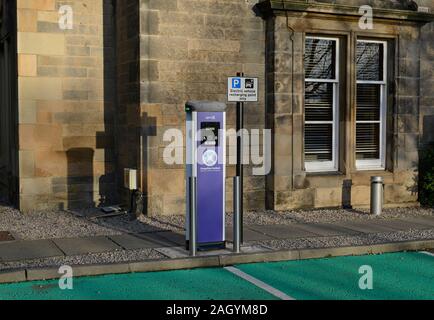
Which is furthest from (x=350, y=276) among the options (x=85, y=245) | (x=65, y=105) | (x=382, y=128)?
(x=65, y=105)

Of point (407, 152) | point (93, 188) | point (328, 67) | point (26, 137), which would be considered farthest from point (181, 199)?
point (407, 152)

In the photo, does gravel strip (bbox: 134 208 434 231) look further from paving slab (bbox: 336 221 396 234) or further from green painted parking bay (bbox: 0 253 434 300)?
green painted parking bay (bbox: 0 253 434 300)

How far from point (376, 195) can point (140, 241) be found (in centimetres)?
494

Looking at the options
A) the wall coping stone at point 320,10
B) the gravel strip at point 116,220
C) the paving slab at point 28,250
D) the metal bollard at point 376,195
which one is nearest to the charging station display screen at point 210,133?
the gravel strip at point 116,220

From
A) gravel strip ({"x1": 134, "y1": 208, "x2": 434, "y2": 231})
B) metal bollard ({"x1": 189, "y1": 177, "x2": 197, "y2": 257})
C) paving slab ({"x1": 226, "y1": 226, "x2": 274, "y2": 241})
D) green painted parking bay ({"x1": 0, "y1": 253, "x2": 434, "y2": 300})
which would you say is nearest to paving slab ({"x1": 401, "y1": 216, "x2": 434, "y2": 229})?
gravel strip ({"x1": 134, "y1": 208, "x2": 434, "y2": 231})

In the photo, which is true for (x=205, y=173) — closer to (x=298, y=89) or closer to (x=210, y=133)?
Result: (x=210, y=133)

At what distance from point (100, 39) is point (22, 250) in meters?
5.30

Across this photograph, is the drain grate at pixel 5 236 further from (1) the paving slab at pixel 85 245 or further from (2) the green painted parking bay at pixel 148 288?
(2) the green painted parking bay at pixel 148 288

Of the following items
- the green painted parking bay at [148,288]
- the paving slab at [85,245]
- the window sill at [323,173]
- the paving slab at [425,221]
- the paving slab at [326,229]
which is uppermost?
the window sill at [323,173]

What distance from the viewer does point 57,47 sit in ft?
38.7

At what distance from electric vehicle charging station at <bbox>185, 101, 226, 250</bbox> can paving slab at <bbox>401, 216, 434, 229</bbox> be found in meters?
4.08

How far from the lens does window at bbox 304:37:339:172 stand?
12211 mm

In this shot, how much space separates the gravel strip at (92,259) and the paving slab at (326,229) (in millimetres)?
2912

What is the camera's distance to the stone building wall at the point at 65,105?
11.6 m
